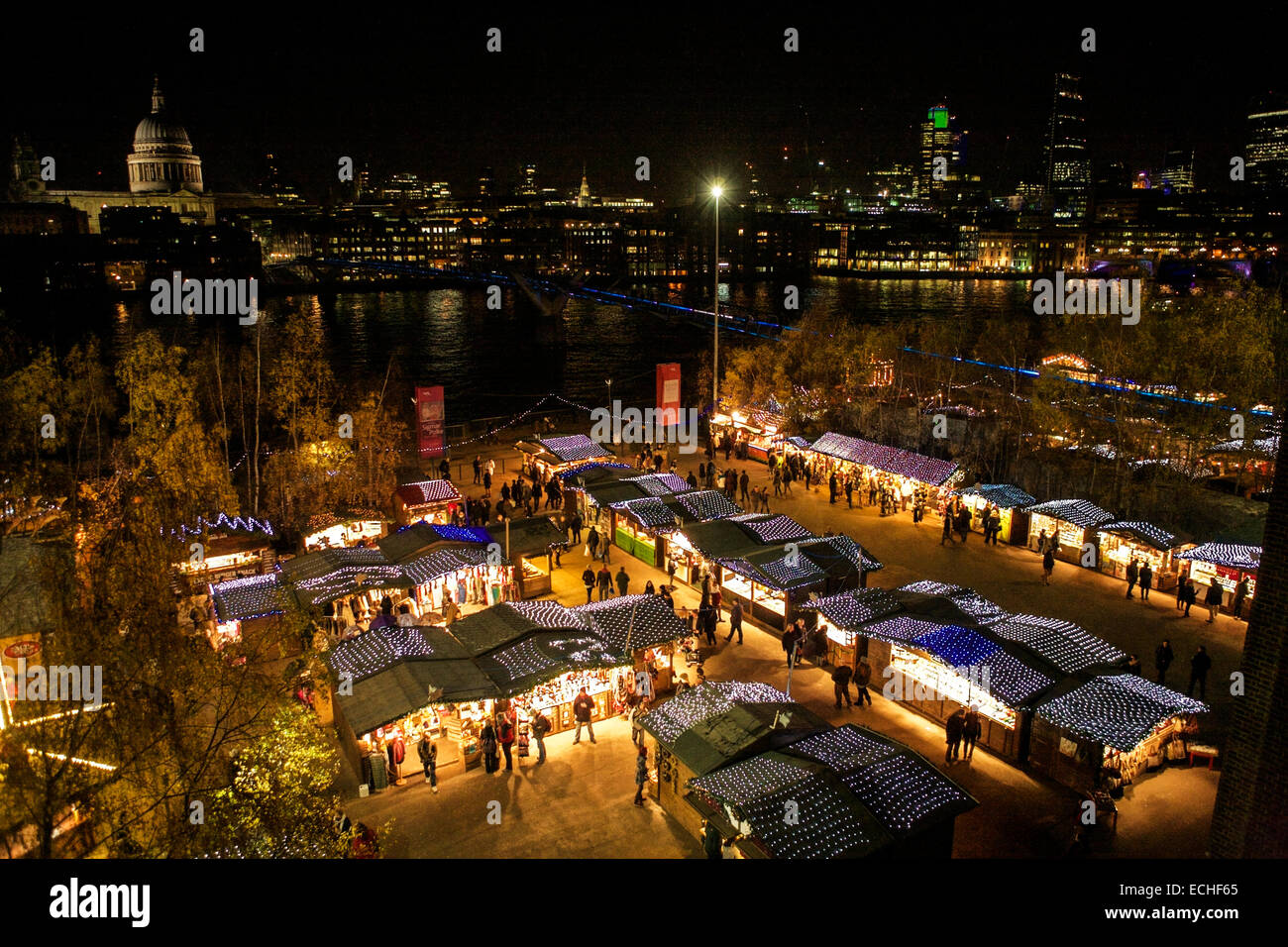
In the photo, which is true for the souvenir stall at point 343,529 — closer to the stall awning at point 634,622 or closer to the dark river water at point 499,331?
the stall awning at point 634,622

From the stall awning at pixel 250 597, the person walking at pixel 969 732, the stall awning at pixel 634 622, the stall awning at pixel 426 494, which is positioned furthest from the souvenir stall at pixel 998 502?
the stall awning at pixel 250 597

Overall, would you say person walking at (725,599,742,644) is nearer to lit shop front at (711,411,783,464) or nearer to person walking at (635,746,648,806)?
person walking at (635,746,648,806)

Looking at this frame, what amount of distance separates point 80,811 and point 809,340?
1388 inches

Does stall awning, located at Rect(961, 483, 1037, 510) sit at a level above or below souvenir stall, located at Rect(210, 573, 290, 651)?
above

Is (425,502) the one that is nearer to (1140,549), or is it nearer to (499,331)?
(1140,549)

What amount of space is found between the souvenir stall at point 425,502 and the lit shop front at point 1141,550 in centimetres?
1575

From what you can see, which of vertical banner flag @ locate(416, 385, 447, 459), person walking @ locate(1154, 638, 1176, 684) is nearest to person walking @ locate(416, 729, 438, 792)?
person walking @ locate(1154, 638, 1176, 684)

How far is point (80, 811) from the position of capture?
22.0ft

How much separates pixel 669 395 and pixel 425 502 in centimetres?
928

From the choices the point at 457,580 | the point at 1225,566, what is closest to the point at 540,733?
the point at 457,580

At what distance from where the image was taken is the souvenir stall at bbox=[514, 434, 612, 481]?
24.9 meters

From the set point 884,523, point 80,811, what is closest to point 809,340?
point 884,523

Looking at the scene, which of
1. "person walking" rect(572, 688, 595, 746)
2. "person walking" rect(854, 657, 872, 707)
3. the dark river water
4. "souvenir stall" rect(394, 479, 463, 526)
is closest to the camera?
"person walking" rect(572, 688, 595, 746)
